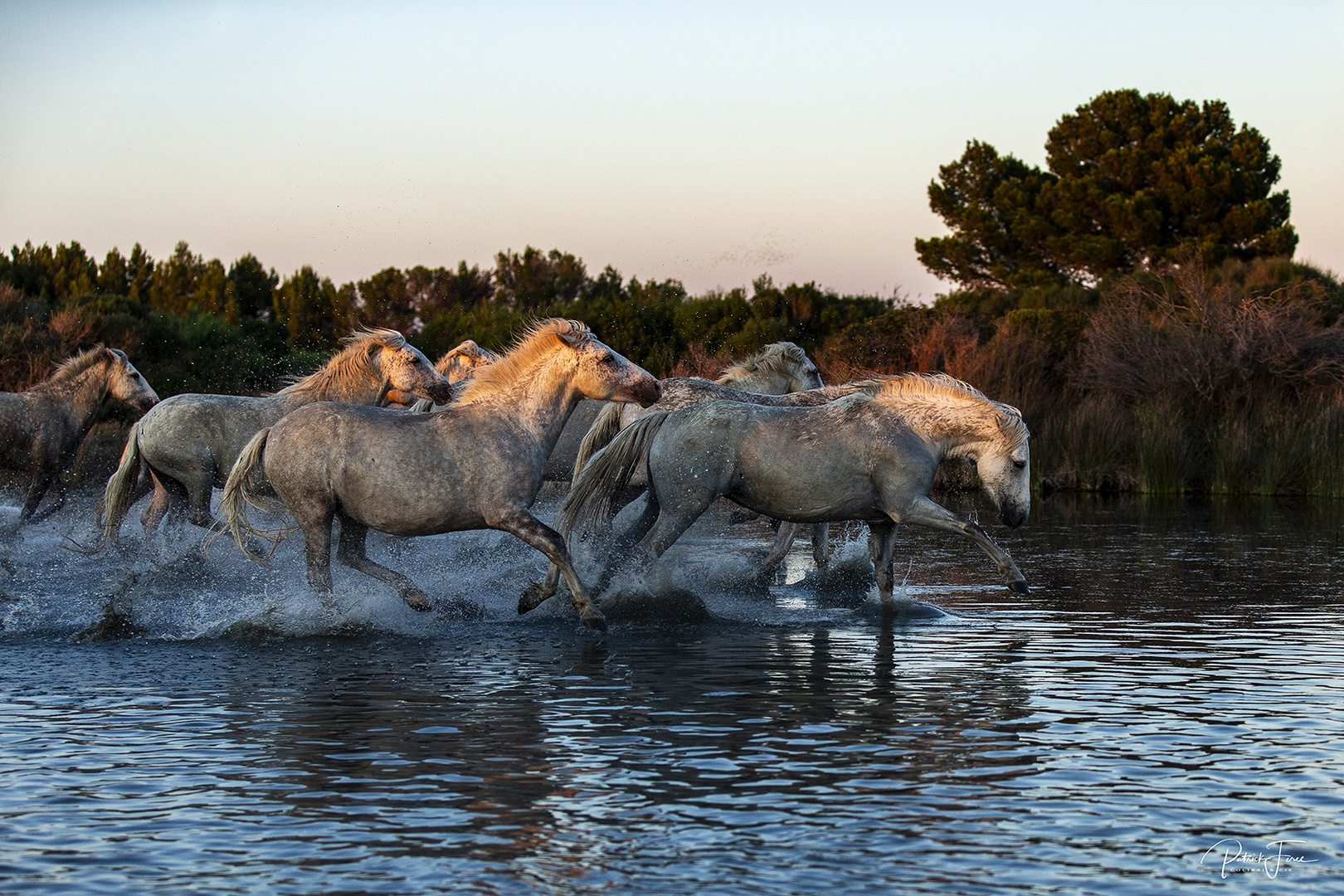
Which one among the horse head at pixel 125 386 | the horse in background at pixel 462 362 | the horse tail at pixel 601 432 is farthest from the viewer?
the horse head at pixel 125 386

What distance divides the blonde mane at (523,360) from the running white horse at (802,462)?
95cm

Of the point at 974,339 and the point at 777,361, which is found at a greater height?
the point at 974,339

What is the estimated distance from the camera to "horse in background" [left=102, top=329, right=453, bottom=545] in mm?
10938

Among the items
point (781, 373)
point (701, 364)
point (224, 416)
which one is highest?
point (701, 364)

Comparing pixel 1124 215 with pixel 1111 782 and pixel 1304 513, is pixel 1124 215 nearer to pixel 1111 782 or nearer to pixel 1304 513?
pixel 1304 513

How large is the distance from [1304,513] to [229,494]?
564 inches

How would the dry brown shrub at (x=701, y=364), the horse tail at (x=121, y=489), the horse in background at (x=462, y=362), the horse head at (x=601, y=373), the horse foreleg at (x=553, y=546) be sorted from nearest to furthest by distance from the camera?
the horse foreleg at (x=553, y=546)
the horse head at (x=601, y=373)
the horse tail at (x=121, y=489)
the horse in background at (x=462, y=362)
the dry brown shrub at (x=701, y=364)

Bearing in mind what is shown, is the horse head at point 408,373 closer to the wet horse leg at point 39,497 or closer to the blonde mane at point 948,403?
the blonde mane at point 948,403

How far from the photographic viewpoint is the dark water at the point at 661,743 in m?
4.29

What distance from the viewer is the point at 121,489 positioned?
→ 36.0 ft

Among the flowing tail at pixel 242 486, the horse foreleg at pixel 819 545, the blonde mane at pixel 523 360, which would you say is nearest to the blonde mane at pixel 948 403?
the horse foreleg at pixel 819 545

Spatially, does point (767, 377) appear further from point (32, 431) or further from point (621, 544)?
point (32, 431)

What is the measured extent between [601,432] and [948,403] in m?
2.79

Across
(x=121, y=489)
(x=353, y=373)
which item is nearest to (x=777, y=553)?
(x=353, y=373)
